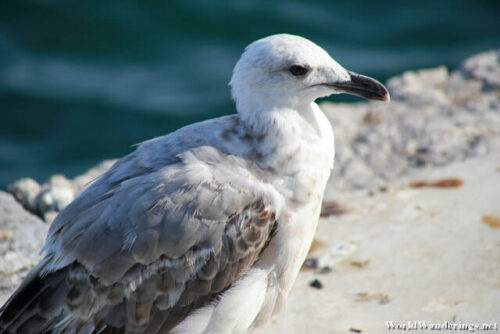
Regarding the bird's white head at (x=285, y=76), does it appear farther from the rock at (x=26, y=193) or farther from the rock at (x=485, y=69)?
the rock at (x=485, y=69)

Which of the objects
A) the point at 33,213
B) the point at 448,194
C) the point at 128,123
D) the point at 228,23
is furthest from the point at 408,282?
the point at 228,23

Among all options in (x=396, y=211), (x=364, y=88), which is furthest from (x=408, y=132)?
(x=364, y=88)

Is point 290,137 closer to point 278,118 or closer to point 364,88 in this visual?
point 278,118

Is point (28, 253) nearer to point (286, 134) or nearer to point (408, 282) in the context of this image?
point (286, 134)

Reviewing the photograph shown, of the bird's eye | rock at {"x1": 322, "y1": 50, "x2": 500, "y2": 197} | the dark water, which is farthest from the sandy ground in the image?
the dark water

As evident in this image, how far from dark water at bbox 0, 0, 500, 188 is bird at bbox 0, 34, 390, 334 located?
16.8ft

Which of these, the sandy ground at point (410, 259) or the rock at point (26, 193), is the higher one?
the rock at point (26, 193)

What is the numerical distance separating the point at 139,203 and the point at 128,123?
5651 millimetres

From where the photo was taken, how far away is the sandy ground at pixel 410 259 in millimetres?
4016

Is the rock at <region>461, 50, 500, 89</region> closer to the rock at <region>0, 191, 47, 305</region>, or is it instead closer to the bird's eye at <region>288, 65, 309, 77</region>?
the bird's eye at <region>288, 65, 309, 77</region>

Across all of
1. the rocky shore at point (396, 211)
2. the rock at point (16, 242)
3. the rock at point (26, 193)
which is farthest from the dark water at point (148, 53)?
the rock at point (16, 242)

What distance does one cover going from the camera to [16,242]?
4656 mm

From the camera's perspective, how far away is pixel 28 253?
4.62m

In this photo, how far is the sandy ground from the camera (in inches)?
158
